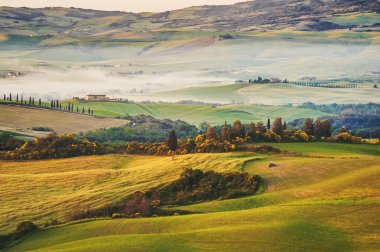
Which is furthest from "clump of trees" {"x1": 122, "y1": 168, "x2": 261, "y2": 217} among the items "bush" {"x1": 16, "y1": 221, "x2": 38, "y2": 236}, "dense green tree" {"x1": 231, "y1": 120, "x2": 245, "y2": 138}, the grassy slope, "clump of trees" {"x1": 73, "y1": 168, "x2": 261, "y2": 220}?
"dense green tree" {"x1": 231, "y1": 120, "x2": 245, "y2": 138}

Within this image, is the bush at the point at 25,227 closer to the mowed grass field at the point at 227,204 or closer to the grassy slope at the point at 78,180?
the mowed grass field at the point at 227,204

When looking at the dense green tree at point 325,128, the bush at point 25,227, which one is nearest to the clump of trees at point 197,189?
the bush at point 25,227

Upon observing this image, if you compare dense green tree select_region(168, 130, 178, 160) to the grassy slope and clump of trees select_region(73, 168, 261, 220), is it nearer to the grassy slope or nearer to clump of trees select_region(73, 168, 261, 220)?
the grassy slope

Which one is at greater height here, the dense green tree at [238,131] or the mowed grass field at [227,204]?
the dense green tree at [238,131]

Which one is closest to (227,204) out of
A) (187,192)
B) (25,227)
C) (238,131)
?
(187,192)

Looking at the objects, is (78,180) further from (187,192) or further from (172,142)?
(172,142)

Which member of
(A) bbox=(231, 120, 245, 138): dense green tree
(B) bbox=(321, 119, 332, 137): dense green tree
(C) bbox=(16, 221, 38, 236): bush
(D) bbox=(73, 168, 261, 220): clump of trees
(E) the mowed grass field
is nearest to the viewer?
(E) the mowed grass field

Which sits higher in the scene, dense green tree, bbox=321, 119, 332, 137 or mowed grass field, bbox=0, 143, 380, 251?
dense green tree, bbox=321, 119, 332, 137

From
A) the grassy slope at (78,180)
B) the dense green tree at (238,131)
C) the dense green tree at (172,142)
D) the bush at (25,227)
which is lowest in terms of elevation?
the bush at (25,227)
